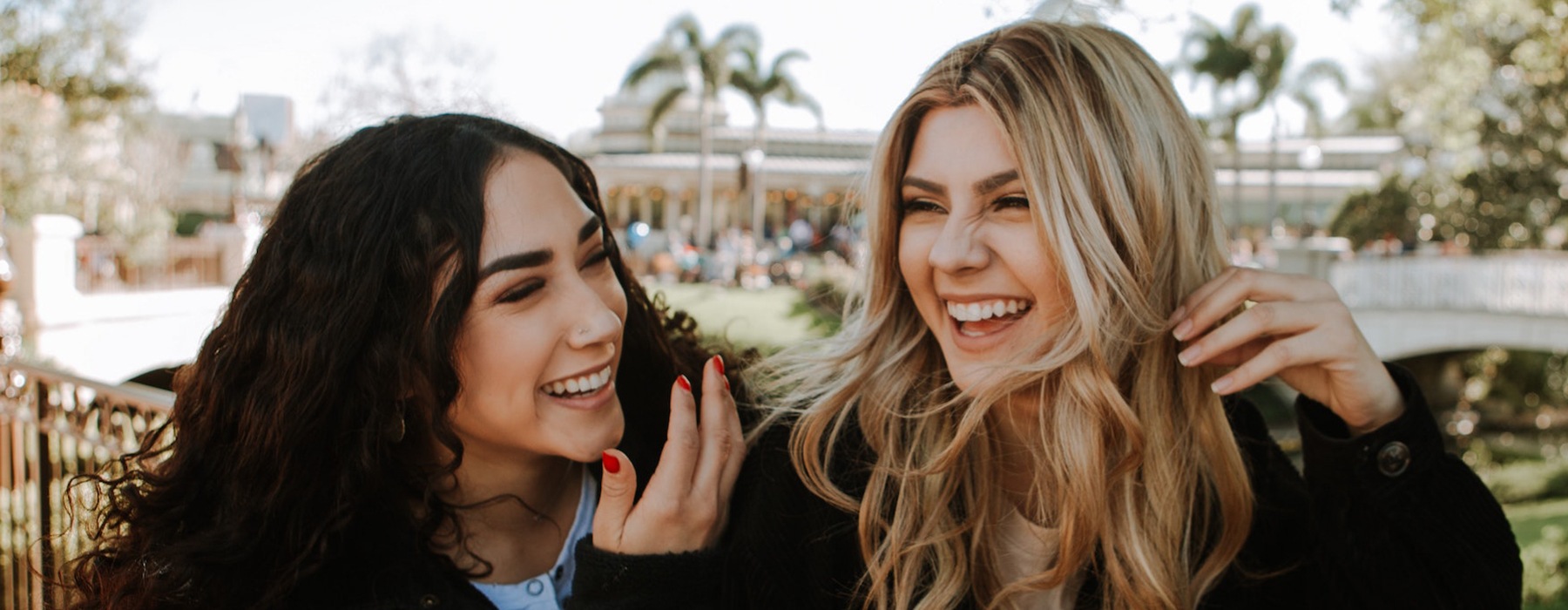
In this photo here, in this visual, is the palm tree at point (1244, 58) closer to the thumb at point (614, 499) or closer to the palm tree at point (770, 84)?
the palm tree at point (770, 84)

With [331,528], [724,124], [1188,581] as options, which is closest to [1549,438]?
[1188,581]

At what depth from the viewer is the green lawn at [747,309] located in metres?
14.6

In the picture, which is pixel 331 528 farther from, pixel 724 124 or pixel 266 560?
pixel 724 124

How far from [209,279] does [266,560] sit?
1613cm

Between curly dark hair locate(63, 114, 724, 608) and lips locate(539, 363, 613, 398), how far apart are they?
0.22 metres

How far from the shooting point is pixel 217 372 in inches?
95.3

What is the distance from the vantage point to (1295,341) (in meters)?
2.13

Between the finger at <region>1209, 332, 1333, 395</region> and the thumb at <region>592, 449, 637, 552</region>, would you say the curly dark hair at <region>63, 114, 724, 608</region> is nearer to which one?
the thumb at <region>592, 449, 637, 552</region>

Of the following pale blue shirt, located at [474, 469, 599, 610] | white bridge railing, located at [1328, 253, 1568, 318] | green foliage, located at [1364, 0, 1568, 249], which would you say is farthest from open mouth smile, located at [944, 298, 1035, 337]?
white bridge railing, located at [1328, 253, 1568, 318]

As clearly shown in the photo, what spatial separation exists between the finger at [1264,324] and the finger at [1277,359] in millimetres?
25

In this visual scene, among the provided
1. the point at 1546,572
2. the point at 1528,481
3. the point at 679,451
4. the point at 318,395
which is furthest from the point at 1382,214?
the point at 318,395

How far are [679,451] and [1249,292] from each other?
1.24 meters

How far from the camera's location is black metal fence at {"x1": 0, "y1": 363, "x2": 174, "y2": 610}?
12.4ft

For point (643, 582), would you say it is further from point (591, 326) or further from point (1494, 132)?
point (1494, 132)
